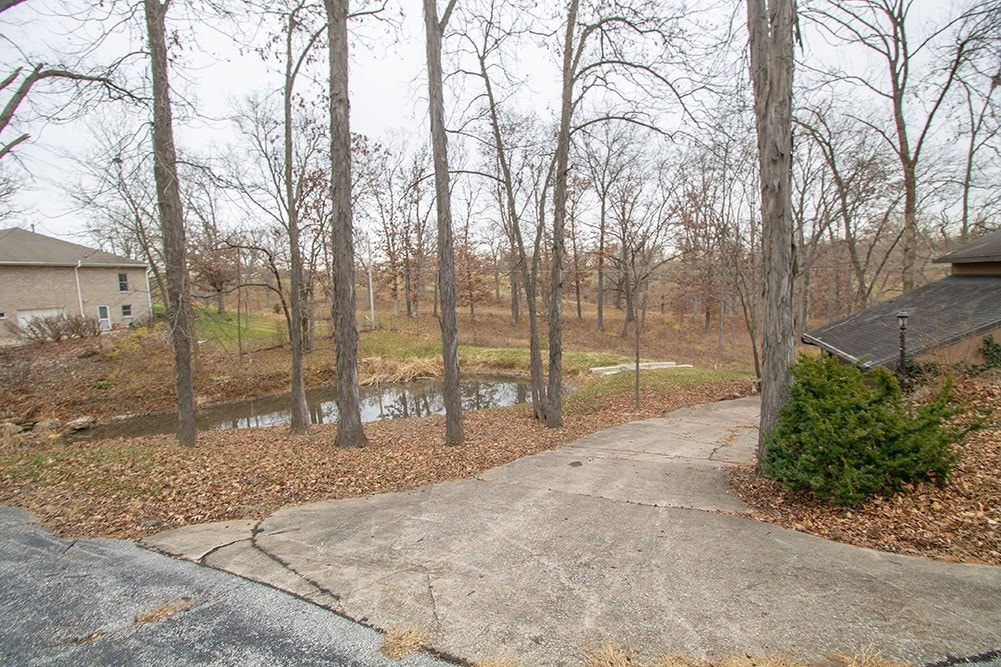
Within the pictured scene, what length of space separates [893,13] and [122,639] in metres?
22.3

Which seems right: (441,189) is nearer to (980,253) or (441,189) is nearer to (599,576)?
(599,576)

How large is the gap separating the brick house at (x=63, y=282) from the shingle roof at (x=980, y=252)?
30.2 meters

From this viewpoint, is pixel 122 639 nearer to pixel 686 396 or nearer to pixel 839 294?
pixel 686 396

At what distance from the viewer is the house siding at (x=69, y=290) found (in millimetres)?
21812

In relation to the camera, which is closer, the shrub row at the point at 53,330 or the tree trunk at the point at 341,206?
the tree trunk at the point at 341,206

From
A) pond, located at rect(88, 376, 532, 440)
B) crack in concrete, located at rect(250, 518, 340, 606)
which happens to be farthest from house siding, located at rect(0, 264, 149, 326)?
crack in concrete, located at rect(250, 518, 340, 606)

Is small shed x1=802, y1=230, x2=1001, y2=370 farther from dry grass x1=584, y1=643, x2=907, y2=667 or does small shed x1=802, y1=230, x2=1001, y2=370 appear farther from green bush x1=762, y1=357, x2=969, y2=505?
dry grass x1=584, y1=643, x2=907, y2=667

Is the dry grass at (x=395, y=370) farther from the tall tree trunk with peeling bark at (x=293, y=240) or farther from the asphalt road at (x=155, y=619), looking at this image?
the asphalt road at (x=155, y=619)

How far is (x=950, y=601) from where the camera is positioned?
2836 millimetres

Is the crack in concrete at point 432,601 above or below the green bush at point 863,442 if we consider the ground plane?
below

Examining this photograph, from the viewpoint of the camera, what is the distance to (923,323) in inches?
441

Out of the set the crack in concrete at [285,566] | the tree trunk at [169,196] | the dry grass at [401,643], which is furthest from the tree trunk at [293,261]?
the dry grass at [401,643]

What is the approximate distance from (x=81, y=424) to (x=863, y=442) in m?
19.9

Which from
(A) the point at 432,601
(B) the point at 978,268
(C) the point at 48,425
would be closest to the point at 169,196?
(A) the point at 432,601
